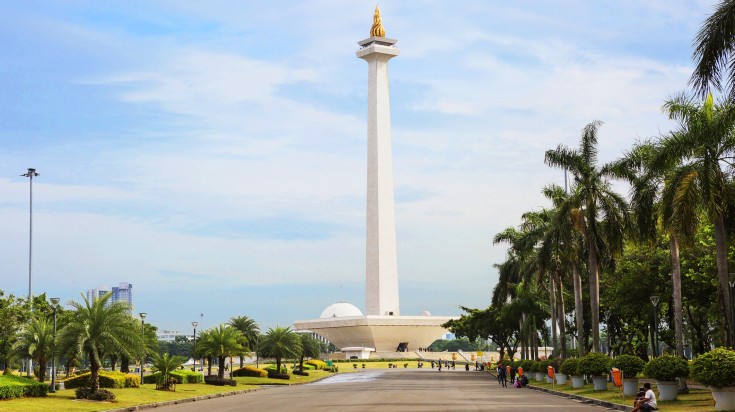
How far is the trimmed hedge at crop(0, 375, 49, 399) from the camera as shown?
35.9 m

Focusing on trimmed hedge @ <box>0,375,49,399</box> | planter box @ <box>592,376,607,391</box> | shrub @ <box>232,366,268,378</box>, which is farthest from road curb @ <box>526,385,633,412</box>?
shrub @ <box>232,366,268,378</box>

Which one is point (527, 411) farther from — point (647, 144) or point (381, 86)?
point (381, 86)

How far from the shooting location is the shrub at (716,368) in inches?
1056

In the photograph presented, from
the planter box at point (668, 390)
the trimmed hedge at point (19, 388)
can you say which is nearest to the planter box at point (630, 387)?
the planter box at point (668, 390)

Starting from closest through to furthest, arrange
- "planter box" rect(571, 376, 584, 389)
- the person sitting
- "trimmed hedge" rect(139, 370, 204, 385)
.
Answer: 1. the person sitting
2. "planter box" rect(571, 376, 584, 389)
3. "trimmed hedge" rect(139, 370, 204, 385)

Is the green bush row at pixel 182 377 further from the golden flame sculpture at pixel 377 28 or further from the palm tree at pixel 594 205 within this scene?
the golden flame sculpture at pixel 377 28

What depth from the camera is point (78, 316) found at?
42.1 metres

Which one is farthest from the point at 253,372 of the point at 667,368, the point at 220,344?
the point at 667,368

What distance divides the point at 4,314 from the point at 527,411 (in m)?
44.7

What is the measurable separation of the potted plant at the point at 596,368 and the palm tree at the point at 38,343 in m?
26.3

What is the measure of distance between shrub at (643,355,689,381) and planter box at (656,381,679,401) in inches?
5.8

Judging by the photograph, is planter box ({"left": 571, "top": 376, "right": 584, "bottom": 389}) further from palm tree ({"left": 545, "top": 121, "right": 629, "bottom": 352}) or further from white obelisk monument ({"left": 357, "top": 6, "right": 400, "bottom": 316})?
white obelisk monument ({"left": 357, "top": 6, "right": 400, "bottom": 316})

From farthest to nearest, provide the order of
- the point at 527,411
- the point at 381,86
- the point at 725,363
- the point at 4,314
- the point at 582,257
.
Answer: the point at 381,86 < the point at 4,314 < the point at 582,257 < the point at 527,411 < the point at 725,363

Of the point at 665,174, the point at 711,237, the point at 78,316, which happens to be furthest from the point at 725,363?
the point at 78,316
